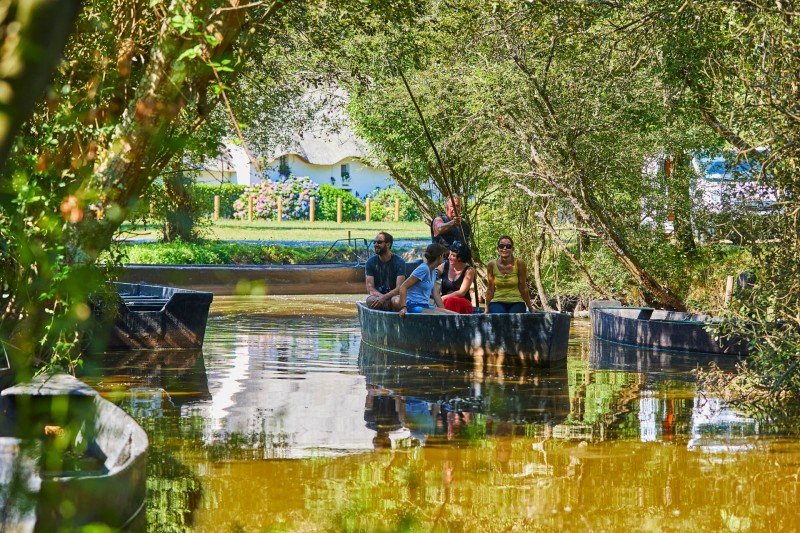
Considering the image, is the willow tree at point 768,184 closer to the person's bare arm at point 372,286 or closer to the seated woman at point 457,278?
the seated woman at point 457,278

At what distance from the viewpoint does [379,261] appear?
1468 centimetres

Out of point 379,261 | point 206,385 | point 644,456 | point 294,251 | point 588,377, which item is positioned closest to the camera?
point 644,456

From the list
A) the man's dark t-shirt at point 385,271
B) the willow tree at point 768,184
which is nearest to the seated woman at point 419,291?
the man's dark t-shirt at point 385,271

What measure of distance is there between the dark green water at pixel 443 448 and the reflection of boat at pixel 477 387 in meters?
0.03

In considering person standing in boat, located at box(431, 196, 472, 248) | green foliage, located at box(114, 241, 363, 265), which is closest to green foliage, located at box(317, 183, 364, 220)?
green foliage, located at box(114, 241, 363, 265)

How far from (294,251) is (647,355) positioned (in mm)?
17032

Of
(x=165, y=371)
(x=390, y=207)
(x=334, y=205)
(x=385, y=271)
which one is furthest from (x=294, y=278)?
(x=390, y=207)

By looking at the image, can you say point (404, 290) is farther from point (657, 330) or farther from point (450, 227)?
point (657, 330)

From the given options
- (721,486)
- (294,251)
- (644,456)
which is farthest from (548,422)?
(294,251)

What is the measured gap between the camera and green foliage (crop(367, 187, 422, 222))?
52844 millimetres

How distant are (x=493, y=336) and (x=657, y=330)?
3.88 metres

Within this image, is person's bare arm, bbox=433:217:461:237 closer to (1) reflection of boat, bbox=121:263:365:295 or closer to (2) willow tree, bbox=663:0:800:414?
(2) willow tree, bbox=663:0:800:414

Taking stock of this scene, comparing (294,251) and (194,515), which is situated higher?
(294,251)

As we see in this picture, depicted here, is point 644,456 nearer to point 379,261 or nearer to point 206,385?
point 206,385
